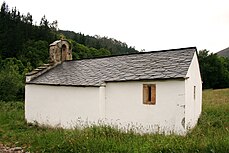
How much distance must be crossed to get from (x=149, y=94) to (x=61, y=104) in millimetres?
5822

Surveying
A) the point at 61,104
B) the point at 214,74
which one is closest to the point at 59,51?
the point at 61,104

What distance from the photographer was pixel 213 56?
70.1 metres

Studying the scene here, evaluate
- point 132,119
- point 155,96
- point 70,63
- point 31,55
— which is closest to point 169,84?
point 155,96

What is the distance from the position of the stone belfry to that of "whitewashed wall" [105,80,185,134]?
27.2ft

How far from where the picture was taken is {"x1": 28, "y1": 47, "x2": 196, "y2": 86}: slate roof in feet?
41.5

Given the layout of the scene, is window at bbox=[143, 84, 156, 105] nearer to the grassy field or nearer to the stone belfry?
the grassy field

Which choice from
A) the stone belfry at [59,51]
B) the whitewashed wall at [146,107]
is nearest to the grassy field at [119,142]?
the whitewashed wall at [146,107]

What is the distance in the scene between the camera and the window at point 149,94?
1246cm

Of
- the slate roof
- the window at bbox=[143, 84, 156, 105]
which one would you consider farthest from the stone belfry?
the window at bbox=[143, 84, 156, 105]

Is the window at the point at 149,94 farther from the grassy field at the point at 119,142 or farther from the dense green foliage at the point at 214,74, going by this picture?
the dense green foliage at the point at 214,74

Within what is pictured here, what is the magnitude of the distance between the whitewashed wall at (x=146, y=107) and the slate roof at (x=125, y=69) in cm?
44

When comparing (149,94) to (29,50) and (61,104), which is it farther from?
(29,50)

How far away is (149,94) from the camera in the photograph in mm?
12641

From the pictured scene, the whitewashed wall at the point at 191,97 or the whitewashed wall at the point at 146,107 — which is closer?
the whitewashed wall at the point at 146,107
